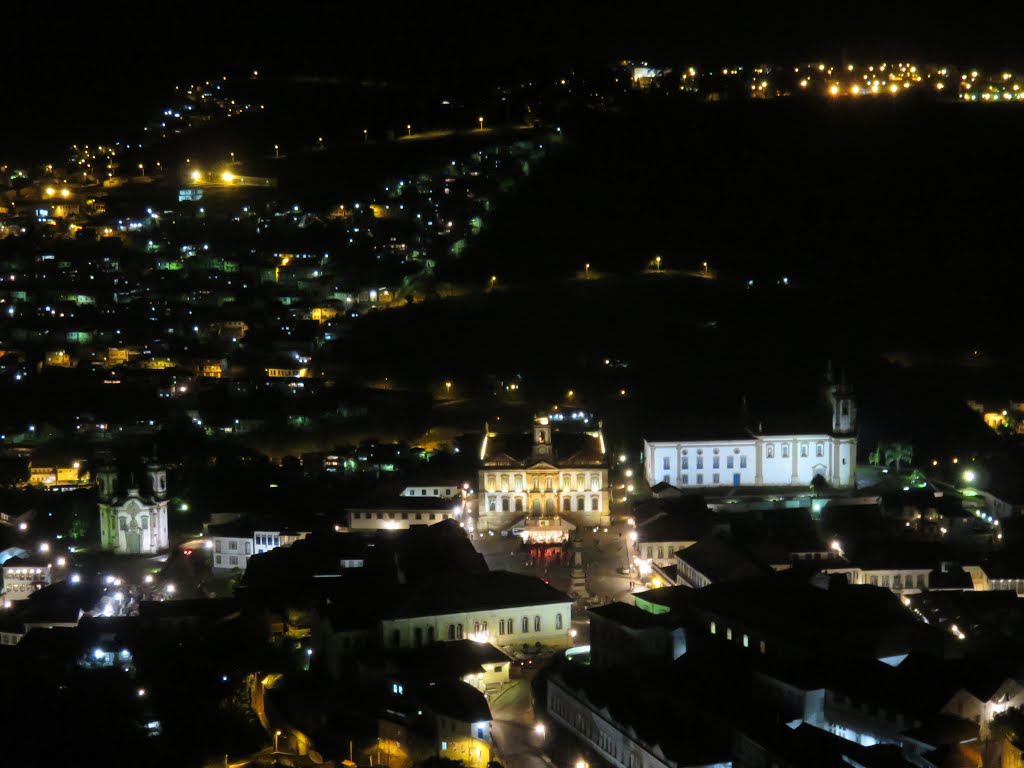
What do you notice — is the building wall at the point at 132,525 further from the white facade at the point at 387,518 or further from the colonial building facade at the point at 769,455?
the colonial building facade at the point at 769,455

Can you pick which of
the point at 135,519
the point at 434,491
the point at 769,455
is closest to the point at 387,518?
the point at 434,491

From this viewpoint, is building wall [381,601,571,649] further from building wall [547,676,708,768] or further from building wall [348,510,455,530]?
building wall [348,510,455,530]

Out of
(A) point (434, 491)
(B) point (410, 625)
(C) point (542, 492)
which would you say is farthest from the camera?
(A) point (434, 491)

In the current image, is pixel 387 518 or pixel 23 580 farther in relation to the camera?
pixel 387 518

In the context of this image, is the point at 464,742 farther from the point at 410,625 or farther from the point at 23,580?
the point at 23,580

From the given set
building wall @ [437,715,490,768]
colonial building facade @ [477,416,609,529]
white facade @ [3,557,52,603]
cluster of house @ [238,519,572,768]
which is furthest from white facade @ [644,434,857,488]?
building wall @ [437,715,490,768]

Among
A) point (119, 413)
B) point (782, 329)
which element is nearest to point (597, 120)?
point (782, 329)
